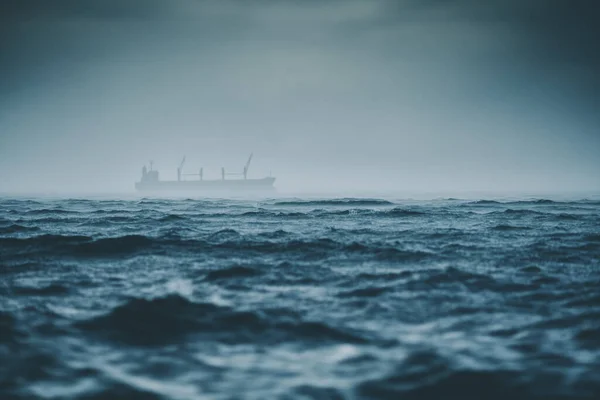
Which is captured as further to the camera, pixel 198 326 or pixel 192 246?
pixel 192 246

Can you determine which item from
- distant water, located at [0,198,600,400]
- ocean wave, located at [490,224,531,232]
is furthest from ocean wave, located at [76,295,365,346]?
ocean wave, located at [490,224,531,232]

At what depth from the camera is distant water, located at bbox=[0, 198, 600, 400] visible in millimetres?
5039

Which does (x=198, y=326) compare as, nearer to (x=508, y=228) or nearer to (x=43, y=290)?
(x=43, y=290)

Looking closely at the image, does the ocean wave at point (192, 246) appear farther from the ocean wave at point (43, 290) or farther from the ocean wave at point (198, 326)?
the ocean wave at point (198, 326)

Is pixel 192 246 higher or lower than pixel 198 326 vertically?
higher

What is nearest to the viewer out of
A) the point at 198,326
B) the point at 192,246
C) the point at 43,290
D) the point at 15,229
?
the point at 198,326

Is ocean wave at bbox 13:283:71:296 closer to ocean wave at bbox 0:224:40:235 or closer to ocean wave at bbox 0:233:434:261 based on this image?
ocean wave at bbox 0:233:434:261

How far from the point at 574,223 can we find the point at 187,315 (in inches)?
884

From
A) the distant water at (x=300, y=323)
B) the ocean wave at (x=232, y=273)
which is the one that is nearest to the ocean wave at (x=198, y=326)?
the distant water at (x=300, y=323)

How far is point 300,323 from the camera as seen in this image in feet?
23.1

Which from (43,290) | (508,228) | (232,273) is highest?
(508,228)

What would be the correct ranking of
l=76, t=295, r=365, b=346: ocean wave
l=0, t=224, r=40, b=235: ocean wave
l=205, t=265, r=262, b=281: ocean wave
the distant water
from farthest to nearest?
l=0, t=224, r=40, b=235: ocean wave < l=205, t=265, r=262, b=281: ocean wave < l=76, t=295, r=365, b=346: ocean wave < the distant water

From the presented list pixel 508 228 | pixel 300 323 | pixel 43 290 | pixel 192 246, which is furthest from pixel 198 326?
pixel 508 228

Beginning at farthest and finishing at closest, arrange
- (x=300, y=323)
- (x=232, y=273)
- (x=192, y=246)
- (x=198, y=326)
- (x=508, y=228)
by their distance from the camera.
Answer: (x=508, y=228)
(x=192, y=246)
(x=232, y=273)
(x=300, y=323)
(x=198, y=326)
